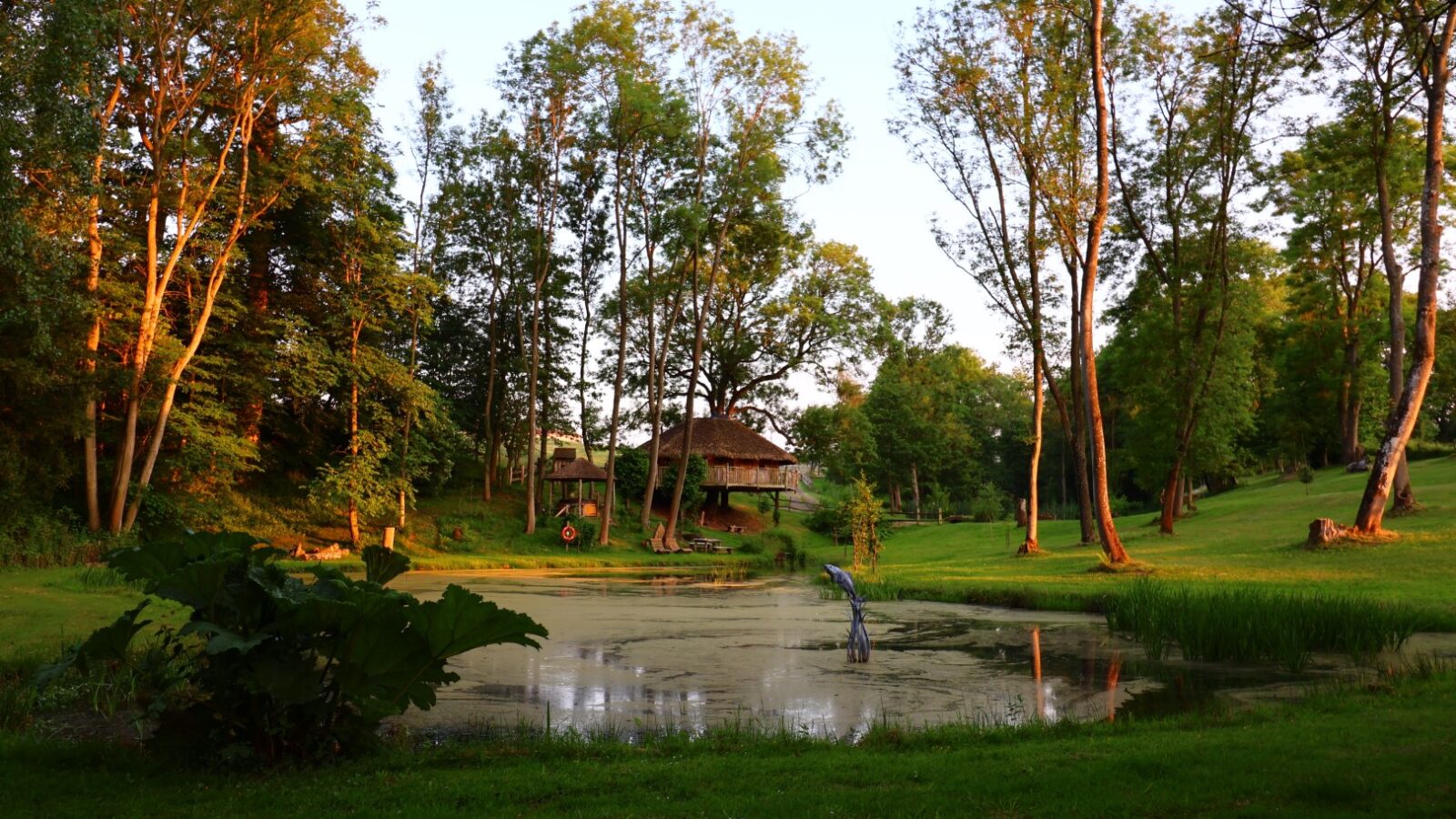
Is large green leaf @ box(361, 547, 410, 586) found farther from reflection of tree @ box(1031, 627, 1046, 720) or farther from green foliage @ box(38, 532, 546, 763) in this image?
reflection of tree @ box(1031, 627, 1046, 720)

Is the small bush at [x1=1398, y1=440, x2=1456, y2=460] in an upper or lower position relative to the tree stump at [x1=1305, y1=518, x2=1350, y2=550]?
upper

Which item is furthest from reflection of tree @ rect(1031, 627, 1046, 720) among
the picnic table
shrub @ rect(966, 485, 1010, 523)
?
shrub @ rect(966, 485, 1010, 523)

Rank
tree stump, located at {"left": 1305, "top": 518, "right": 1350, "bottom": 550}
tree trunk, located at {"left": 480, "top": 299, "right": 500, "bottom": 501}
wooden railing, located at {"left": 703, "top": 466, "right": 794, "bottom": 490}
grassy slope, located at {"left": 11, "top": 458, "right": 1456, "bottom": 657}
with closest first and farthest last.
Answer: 1. grassy slope, located at {"left": 11, "top": 458, "right": 1456, "bottom": 657}
2. tree stump, located at {"left": 1305, "top": 518, "right": 1350, "bottom": 550}
3. tree trunk, located at {"left": 480, "top": 299, "right": 500, "bottom": 501}
4. wooden railing, located at {"left": 703, "top": 466, "right": 794, "bottom": 490}

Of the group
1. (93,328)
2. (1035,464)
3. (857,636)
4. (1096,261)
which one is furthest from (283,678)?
(1035,464)

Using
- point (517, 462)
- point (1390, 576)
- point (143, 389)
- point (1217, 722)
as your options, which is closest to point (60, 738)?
point (1217, 722)

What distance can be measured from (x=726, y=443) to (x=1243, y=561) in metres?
29.3

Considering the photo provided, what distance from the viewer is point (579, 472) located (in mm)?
41906

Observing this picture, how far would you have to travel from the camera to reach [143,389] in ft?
83.6

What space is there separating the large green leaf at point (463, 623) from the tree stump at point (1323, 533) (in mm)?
19268

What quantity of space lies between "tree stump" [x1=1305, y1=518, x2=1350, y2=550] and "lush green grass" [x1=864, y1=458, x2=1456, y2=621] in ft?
1.08

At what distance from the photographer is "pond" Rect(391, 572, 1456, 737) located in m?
8.41

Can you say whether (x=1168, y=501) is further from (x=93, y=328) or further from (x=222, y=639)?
(x=93, y=328)

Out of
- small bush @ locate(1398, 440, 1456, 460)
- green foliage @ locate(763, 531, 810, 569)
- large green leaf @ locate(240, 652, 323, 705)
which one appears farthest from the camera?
small bush @ locate(1398, 440, 1456, 460)

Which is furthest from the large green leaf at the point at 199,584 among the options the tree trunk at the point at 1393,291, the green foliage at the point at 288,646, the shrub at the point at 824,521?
the shrub at the point at 824,521
